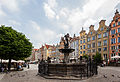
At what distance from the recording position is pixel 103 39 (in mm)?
38500

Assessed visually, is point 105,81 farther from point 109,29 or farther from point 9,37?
point 109,29

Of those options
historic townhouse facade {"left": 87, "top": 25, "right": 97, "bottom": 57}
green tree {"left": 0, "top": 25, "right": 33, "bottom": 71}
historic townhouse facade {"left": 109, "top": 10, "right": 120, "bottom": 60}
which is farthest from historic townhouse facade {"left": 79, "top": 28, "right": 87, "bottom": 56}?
green tree {"left": 0, "top": 25, "right": 33, "bottom": 71}

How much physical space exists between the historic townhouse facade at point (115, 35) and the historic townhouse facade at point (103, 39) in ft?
5.21

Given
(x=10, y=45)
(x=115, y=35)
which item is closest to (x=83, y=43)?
(x=115, y=35)

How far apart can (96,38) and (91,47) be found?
437cm

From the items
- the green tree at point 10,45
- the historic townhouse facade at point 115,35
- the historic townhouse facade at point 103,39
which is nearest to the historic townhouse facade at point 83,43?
the historic townhouse facade at point 103,39

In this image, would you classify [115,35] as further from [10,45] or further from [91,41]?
[10,45]

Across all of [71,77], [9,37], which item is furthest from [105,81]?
[9,37]

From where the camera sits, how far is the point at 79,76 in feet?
32.1

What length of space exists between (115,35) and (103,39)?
15.7 ft

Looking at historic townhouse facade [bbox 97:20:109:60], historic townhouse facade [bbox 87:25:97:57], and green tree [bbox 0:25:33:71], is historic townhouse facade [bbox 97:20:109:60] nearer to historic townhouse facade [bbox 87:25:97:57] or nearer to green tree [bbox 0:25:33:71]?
historic townhouse facade [bbox 87:25:97:57]

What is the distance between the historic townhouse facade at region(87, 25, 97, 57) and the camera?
42.0m

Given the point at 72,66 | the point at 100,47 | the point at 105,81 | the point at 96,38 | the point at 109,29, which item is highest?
the point at 109,29

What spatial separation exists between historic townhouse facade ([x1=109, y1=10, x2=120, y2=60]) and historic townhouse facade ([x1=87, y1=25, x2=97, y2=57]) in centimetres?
688
